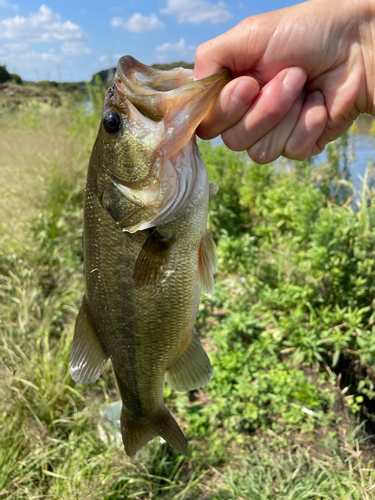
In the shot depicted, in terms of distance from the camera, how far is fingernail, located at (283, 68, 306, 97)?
1.50m

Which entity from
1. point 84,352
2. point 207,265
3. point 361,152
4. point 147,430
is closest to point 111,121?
point 207,265

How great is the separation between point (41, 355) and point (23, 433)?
815 mm

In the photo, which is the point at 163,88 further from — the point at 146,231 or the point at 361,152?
the point at 361,152

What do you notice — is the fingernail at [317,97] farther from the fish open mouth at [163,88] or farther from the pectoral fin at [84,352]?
the pectoral fin at [84,352]

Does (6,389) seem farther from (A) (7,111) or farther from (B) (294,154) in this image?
(A) (7,111)

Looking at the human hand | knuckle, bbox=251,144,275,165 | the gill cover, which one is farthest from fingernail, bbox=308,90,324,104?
the gill cover

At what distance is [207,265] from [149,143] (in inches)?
22.3

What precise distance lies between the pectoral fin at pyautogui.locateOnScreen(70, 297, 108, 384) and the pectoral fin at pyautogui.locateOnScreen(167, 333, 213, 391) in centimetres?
35

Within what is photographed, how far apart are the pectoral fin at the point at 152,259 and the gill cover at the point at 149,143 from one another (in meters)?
0.07

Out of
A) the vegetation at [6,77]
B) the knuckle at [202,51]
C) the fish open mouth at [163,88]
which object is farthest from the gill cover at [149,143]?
the vegetation at [6,77]

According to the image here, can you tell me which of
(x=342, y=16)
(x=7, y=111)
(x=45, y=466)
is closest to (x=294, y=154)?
(x=342, y=16)

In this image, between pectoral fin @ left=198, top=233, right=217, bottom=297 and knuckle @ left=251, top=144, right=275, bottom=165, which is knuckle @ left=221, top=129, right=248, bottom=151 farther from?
pectoral fin @ left=198, top=233, right=217, bottom=297

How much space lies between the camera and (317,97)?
1.71m

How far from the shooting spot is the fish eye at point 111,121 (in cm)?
136
